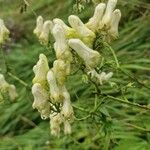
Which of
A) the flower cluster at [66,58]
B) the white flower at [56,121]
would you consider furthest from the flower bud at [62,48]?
the white flower at [56,121]

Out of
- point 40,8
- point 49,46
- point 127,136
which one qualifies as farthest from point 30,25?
point 49,46

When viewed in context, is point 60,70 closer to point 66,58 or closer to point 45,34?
point 66,58

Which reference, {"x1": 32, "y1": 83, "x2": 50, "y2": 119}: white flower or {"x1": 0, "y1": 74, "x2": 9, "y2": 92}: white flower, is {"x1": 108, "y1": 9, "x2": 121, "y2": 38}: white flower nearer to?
{"x1": 32, "y1": 83, "x2": 50, "y2": 119}: white flower

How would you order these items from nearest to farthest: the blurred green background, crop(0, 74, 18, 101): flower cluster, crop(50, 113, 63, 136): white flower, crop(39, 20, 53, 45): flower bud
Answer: crop(50, 113, 63, 136): white flower
crop(39, 20, 53, 45): flower bud
crop(0, 74, 18, 101): flower cluster
the blurred green background

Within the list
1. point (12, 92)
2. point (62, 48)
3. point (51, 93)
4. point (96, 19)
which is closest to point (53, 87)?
point (51, 93)

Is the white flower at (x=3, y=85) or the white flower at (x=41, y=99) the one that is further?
the white flower at (x=3, y=85)

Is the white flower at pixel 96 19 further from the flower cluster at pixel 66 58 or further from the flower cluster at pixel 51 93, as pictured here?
the flower cluster at pixel 51 93

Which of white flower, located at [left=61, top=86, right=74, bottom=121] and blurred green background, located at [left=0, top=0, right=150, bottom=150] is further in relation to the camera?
blurred green background, located at [left=0, top=0, right=150, bottom=150]

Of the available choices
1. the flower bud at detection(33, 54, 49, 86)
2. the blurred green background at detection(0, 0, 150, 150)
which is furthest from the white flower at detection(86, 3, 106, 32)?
the blurred green background at detection(0, 0, 150, 150)
